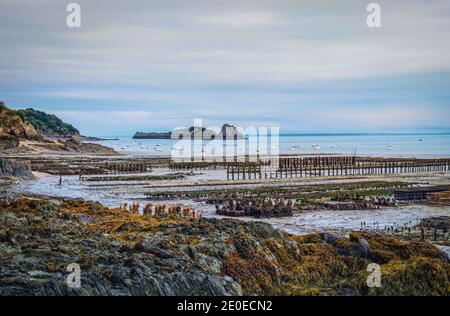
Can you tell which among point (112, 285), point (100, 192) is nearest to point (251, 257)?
point (112, 285)

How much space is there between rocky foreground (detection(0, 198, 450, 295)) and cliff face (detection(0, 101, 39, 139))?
97891 millimetres

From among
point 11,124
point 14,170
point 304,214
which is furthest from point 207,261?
point 11,124

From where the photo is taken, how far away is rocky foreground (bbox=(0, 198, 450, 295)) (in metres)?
17.1

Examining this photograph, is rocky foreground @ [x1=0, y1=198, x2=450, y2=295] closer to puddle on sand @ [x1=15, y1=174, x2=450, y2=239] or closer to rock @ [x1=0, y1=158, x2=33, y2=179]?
puddle on sand @ [x1=15, y1=174, x2=450, y2=239]

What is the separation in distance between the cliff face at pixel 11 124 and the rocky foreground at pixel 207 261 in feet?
321

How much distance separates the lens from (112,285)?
664 inches

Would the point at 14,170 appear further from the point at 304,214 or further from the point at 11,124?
the point at 11,124

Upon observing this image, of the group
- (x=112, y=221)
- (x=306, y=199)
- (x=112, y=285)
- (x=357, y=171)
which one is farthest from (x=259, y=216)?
(x=357, y=171)

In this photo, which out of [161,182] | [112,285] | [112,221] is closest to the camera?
[112,285]
